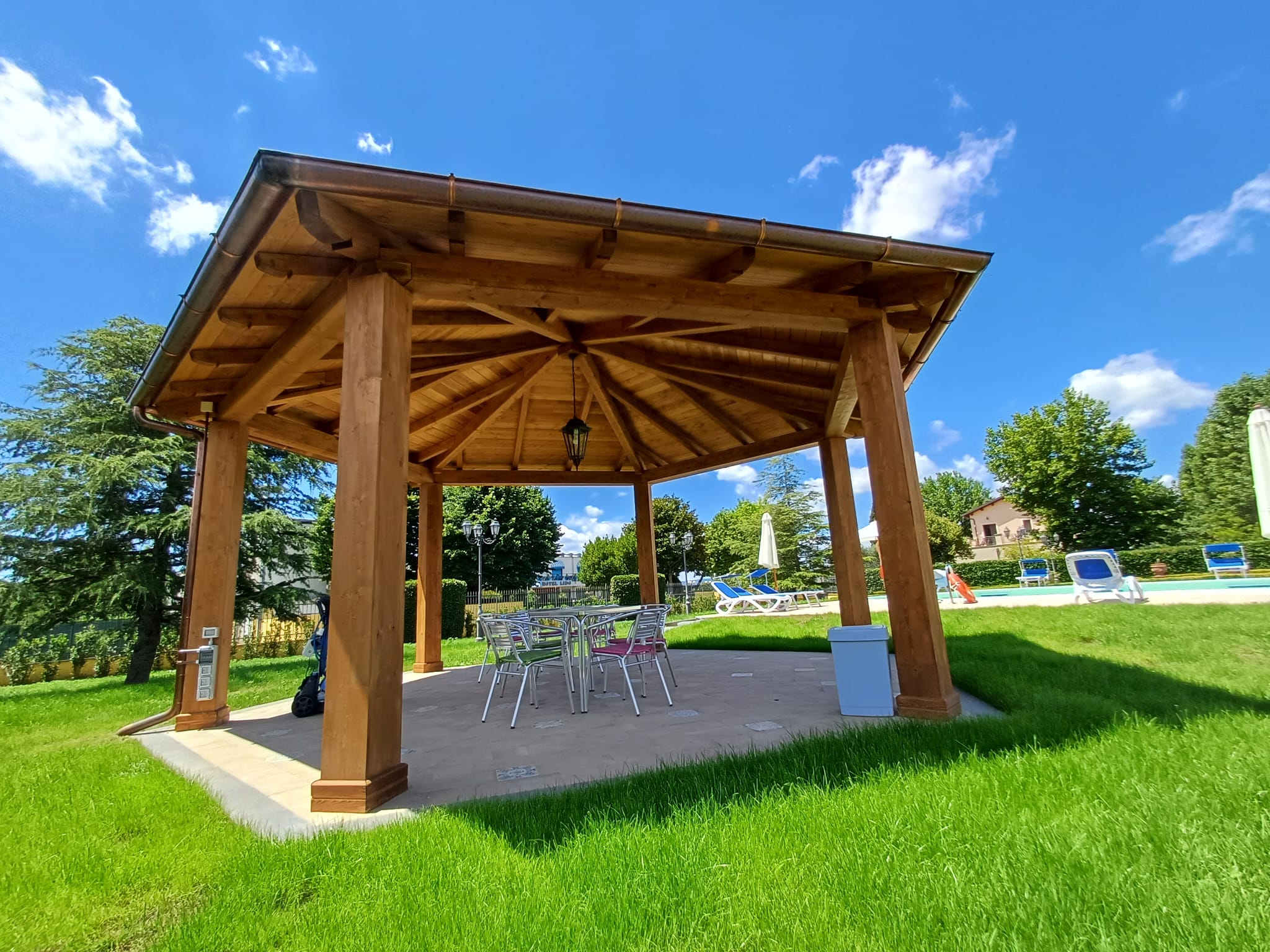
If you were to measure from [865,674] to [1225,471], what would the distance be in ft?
107

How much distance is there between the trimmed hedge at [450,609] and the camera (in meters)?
15.2

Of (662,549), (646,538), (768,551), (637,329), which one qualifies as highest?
(637,329)

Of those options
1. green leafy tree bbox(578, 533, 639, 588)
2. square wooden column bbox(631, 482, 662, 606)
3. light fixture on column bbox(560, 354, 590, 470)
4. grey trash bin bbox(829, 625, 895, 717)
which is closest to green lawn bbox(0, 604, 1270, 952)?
grey trash bin bbox(829, 625, 895, 717)

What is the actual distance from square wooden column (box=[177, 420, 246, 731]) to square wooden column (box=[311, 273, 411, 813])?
301cm

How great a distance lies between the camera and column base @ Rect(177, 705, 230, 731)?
483 centimetres

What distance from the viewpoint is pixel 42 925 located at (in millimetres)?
1648

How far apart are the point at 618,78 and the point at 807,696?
844cm

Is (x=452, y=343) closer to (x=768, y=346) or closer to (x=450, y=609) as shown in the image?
(x=768, y=346)

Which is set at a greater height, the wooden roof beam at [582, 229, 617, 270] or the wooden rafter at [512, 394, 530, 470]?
the wooden rafter at [512, 394, 530, 470]

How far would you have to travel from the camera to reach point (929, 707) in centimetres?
357

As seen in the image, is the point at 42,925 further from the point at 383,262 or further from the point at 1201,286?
the point at 1201,286

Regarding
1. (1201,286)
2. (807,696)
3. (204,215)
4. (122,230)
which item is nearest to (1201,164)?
(1201,286)

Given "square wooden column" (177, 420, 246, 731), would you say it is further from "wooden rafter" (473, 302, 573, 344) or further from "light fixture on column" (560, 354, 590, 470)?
"light fixture on column" (560, 354, 590, 470)

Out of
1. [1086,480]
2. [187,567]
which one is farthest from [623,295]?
[1086,480]
